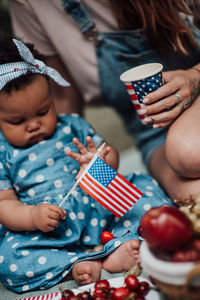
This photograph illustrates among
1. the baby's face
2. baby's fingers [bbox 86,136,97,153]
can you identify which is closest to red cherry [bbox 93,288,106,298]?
baby's fingers [bbox 86,136,97,153]

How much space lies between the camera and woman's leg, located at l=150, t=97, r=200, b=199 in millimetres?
1015

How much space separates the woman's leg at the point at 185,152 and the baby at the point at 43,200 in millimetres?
87

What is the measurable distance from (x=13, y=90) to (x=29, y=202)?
386 mm

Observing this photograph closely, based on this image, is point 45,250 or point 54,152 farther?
point 54,152

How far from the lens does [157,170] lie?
4.33 feet

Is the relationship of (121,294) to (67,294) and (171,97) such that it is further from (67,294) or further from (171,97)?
(171,97)

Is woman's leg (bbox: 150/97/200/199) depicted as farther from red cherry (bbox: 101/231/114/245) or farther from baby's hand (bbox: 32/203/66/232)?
baby's hand (bbox: 32/203/66/232)

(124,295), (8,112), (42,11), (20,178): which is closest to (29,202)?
(20,178)

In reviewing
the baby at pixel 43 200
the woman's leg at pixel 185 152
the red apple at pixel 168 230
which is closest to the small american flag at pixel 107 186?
the baby at pixel 43 200

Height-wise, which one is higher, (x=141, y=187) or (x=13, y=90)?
(x=13, y=90)

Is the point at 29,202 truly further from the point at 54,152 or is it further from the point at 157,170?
the point at 157,170

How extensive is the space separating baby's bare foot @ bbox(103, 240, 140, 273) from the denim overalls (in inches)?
20.9

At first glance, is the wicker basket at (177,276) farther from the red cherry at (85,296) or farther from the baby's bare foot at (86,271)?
the baby's bare foot at (86,271)

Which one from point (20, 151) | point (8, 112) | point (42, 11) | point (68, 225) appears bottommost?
point (68, 225)
